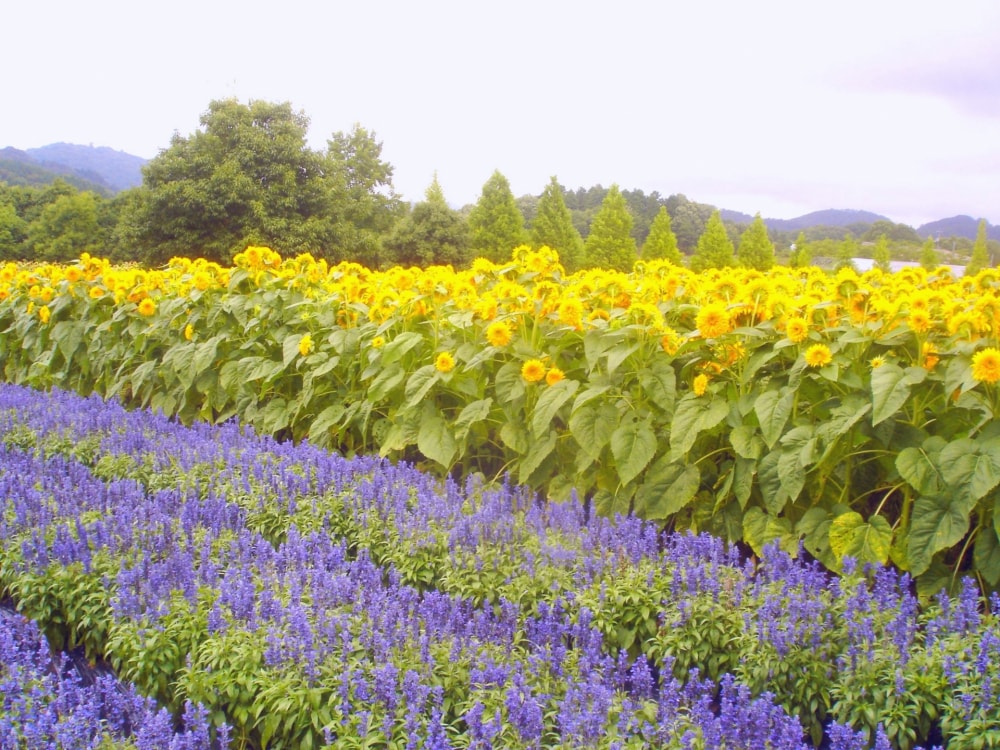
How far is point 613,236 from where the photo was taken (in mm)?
20531

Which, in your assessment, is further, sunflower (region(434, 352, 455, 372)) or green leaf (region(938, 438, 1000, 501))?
sunflower (region(434, 352, 455, 372))

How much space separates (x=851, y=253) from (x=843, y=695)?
929 cm

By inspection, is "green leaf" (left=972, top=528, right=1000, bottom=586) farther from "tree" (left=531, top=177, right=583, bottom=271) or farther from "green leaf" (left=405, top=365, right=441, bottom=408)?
"tree" (left=531, top=177, right=583, bottom=271)

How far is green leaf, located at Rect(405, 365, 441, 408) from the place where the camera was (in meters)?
3.26

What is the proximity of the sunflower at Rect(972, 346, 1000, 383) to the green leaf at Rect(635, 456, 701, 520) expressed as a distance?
0.88 meters

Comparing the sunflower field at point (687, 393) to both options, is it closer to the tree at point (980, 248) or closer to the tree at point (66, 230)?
the tree at point (980, 248)

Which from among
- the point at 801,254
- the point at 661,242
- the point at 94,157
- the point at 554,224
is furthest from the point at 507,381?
the point at 94,157

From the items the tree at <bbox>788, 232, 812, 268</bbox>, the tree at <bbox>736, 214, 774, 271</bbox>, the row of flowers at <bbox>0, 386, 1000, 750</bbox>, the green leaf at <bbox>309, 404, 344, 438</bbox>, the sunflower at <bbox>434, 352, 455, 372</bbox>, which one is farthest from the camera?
the tree at <bbox>736, 214, 774, 271</bbox>

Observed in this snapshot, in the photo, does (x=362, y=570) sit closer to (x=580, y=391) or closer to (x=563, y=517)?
(x=563, y=517)

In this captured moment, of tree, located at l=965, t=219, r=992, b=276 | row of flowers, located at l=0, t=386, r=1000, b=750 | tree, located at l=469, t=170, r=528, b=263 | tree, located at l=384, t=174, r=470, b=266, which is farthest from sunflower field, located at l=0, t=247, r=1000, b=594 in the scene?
tree, located at l=384, t=174, r=470, b=266

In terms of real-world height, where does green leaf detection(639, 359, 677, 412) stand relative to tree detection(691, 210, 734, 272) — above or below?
below

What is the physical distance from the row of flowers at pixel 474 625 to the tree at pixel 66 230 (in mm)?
35458

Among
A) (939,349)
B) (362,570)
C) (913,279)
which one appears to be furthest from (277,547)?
(913,279)

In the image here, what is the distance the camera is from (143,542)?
7.86 feet
